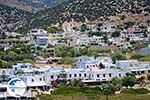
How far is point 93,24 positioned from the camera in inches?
3809

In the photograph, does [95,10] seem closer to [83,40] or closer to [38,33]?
[38,33]

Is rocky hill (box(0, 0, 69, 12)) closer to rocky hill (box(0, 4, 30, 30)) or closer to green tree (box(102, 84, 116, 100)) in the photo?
rocky hill (box(0, 4, 30, 30))

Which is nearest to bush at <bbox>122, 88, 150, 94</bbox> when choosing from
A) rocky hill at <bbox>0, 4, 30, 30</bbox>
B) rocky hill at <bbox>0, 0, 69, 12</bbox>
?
rocky hill at <bbox>0, 4, 30, 30</bbox>

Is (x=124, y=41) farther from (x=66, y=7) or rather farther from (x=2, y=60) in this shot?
(x=66, y=7)

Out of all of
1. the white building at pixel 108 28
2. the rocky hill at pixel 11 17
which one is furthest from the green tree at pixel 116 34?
the rocky hill at pixel 11 17

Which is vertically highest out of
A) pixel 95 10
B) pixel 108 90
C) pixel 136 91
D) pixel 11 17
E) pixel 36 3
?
pixel 36 3

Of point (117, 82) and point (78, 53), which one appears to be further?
point (78, 53)

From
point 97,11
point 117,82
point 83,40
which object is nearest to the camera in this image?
point 117,82

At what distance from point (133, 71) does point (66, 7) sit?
54.1 metres

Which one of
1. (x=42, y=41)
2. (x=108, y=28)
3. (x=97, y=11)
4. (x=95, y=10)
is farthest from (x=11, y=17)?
(x=42, y=41)

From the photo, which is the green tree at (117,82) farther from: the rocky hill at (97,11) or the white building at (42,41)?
the rocky hill at (97,11)

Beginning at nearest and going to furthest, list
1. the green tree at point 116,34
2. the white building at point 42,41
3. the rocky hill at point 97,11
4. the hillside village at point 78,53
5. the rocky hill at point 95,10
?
the hillside village at point 78,53, the white building at point 42,41, the green tree at point 116,34, the rocky hill at point 97,11, the rocky hill at point 95,10

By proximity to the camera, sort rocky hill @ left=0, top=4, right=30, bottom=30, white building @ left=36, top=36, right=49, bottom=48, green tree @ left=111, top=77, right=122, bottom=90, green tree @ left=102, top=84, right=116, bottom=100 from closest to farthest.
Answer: green tree @ left=102, top=84, right=116, bottom=100, green tree @ left=111, top=77, right=122, bottom=90, white building @ left=36, top=36, right=49, bottom=48, rocky hill @ left=0, top=4, right=30, bottom=30

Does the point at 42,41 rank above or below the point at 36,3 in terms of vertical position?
below
